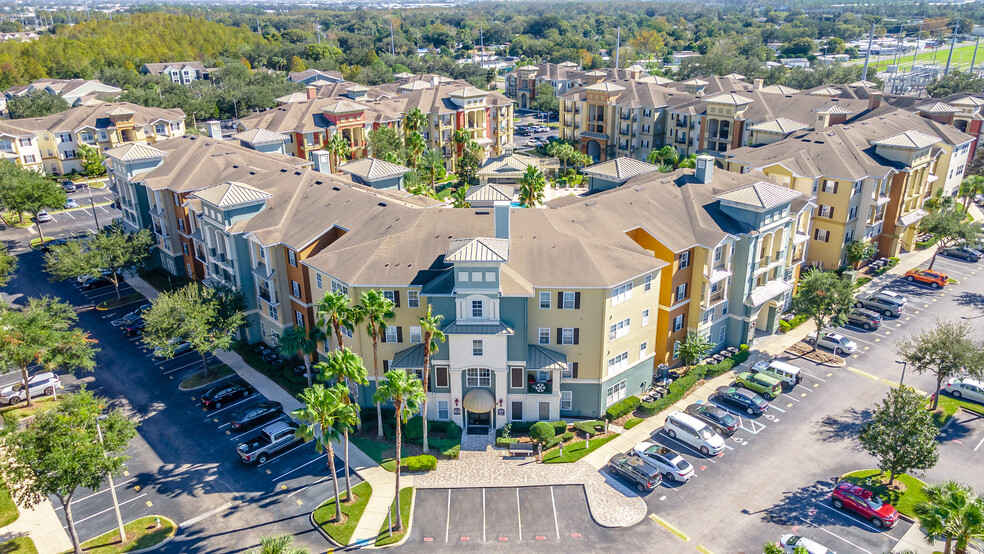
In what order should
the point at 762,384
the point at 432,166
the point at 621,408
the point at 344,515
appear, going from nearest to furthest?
1. the point at 344,515
2. the point at 621,408
3. the point at 762,384
4. the point at 432,166

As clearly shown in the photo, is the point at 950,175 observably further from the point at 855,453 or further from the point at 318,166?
the point at 318,166

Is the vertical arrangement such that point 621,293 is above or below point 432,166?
above

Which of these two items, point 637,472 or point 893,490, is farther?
A: point 637,472

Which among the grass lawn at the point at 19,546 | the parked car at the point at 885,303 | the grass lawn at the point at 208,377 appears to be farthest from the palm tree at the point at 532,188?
the grass lawn at the point at 19,546

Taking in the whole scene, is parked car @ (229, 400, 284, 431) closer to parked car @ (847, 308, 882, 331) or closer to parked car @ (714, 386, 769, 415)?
parked car @ (714, 386, 769, 415)

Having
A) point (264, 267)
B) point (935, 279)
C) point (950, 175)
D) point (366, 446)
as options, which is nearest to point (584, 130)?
point (950, 175)

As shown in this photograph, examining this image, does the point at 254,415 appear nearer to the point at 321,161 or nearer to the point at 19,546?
the point at 19,546

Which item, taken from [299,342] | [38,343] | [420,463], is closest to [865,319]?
[420,463]
